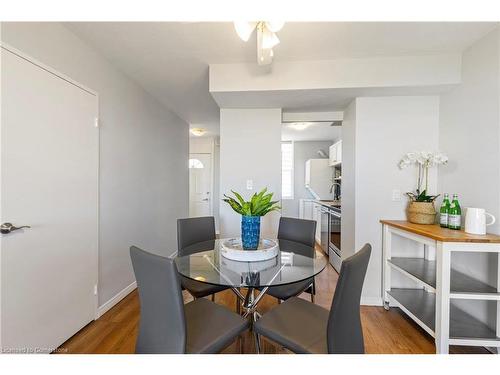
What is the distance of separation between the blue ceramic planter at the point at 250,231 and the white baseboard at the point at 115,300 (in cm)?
158

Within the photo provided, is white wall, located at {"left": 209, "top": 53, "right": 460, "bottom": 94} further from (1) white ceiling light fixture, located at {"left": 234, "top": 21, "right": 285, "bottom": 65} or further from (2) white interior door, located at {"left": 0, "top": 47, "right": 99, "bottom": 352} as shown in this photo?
(2) white interior door, located at {"left": 0, "top": 47, "right": 99, "bottom": 352}

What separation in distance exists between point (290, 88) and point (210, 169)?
12.0 ft

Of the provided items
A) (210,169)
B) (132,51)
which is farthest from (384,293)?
(210,169)

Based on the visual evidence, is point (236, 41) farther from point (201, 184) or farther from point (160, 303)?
point (201, 184)

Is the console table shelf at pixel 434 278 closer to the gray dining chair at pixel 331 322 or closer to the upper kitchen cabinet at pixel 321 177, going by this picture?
the gray dining chair at pixel 331 322

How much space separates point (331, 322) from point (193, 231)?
144 cm

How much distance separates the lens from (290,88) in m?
2.02

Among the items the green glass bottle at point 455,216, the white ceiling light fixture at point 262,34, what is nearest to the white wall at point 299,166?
the green glass bottle at point 455,216

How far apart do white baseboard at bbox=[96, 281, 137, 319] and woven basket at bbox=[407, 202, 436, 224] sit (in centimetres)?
307

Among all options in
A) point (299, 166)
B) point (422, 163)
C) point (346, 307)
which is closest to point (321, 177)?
point (299, 166)

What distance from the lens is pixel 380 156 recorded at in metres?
2.20

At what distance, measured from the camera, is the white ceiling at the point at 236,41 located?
155 cm

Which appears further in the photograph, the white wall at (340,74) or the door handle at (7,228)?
the white wall at (340,74)

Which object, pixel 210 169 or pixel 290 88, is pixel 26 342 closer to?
pixel 290 88
